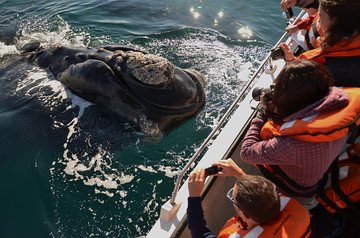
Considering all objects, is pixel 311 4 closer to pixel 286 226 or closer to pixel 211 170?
pixel 211 170

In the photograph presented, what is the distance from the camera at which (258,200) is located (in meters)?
2.84

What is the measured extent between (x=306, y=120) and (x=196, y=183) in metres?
1.12

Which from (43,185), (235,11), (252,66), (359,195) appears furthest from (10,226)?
(235,11)

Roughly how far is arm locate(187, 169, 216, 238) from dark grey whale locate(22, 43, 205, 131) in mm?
1949

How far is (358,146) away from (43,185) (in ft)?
14.0

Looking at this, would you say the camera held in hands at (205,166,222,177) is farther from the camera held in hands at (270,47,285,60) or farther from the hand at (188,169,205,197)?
the camera held in hands at (270,47,285,60)

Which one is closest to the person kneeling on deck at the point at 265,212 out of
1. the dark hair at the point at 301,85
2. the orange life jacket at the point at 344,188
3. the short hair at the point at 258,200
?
the short hair at the point at 258,200

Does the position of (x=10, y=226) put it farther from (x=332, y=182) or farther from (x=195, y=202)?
(x=332, y=182)

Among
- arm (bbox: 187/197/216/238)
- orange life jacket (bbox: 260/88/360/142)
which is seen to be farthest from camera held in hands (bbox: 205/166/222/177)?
orange life jacket (bbox: 260/88/360/142)

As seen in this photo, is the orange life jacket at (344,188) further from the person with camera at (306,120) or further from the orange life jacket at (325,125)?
the orange life jacket at (325,125)

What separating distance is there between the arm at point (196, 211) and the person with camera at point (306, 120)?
1.82ft

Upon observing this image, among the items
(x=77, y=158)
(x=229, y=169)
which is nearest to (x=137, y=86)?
(x=77, y=158)

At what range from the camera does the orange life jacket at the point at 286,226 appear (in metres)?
2.85

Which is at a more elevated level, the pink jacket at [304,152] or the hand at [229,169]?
the pink jacket at [304,152]
